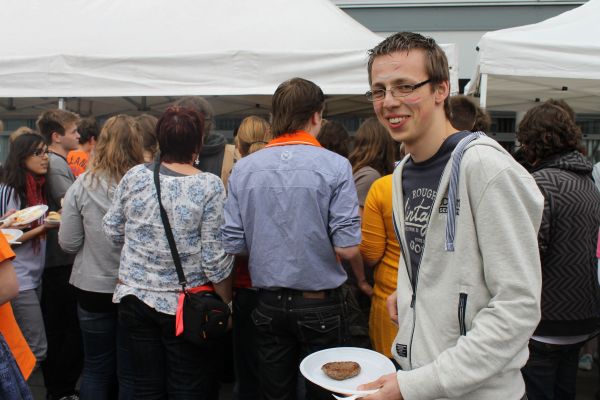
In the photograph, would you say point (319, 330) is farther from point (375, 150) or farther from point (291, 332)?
point (375, 150)

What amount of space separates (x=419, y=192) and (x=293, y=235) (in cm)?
98

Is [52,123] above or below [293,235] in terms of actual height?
above

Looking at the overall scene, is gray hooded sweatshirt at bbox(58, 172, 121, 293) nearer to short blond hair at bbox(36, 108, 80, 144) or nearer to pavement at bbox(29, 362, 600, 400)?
short blond hair at bbox(36, 108, 80, 144)

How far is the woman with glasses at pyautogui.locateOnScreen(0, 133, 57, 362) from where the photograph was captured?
123 inches

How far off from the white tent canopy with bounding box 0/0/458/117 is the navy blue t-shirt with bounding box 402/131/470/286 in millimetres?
2556

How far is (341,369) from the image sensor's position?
1.74 m

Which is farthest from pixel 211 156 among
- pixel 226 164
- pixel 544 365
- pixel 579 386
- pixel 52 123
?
pixel 579 386

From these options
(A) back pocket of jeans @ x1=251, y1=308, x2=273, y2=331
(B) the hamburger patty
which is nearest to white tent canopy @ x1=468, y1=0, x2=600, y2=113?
(A) back pocket of jeans @ x1=251, y1=308, x2=273, y2=331

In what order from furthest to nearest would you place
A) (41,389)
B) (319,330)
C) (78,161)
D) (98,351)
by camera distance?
1. (78,161)
2. (41,389)
3. (98,351)
4. (319,330)

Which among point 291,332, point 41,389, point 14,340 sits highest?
point 14,340

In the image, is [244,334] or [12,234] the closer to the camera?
[244,334]

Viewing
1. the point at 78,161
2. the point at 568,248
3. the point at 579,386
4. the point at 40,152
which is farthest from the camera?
the point at 78,161

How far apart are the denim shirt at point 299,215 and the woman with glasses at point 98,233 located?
91 centimetres

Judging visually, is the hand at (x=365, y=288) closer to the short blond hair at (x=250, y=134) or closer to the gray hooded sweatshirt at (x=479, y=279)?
the short blond hair at (x=250, y=134)
